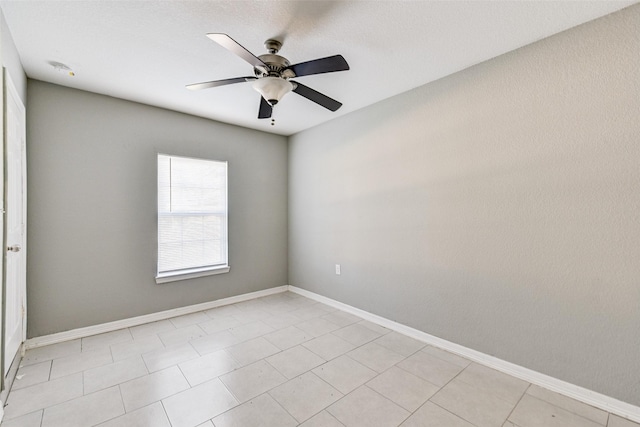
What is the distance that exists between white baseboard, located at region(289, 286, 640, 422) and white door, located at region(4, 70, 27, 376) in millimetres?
3053

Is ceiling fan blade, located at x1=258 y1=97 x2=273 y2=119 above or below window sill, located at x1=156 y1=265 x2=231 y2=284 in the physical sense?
above

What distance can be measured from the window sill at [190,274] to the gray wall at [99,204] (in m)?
0.08

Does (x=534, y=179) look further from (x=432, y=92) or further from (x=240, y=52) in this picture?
(x=240, y=52)

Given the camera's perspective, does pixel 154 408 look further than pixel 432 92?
No

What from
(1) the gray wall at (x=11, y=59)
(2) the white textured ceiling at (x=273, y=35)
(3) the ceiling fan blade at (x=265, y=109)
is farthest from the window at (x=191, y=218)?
(3) the ceiling fan blade at (x=265, y=109)

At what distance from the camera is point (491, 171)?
223 cm

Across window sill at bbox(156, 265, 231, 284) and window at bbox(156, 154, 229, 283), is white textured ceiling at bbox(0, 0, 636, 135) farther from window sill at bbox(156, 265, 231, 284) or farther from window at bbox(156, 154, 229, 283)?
window sill at bbox(156, 265, 231, 284)

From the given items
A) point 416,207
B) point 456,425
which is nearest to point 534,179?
point 416,207

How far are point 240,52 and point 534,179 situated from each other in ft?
7.05

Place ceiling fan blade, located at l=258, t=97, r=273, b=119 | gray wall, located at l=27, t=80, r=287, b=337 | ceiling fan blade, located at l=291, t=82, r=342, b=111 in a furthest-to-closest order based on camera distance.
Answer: gray wall, located at l=27, t=80, r=287, b=337 → ceiling fan blade, located at l=258, t=97, r=273, b=119 → ceiling fan blade, located at l=291, t=82, r=342, b=111

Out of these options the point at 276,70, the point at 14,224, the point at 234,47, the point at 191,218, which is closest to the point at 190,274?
the point at 191,218

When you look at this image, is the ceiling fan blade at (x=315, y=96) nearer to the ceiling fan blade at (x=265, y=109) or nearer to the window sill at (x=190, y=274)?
the ceiling fan blade at (x=265, y=109)

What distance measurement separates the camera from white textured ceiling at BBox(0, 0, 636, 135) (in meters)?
1.67

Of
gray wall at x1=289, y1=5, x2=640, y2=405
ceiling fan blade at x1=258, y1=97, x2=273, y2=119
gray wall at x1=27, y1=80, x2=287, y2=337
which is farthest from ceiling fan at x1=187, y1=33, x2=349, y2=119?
gray wall at x1=27, y1=80, x2=287, y2=337
